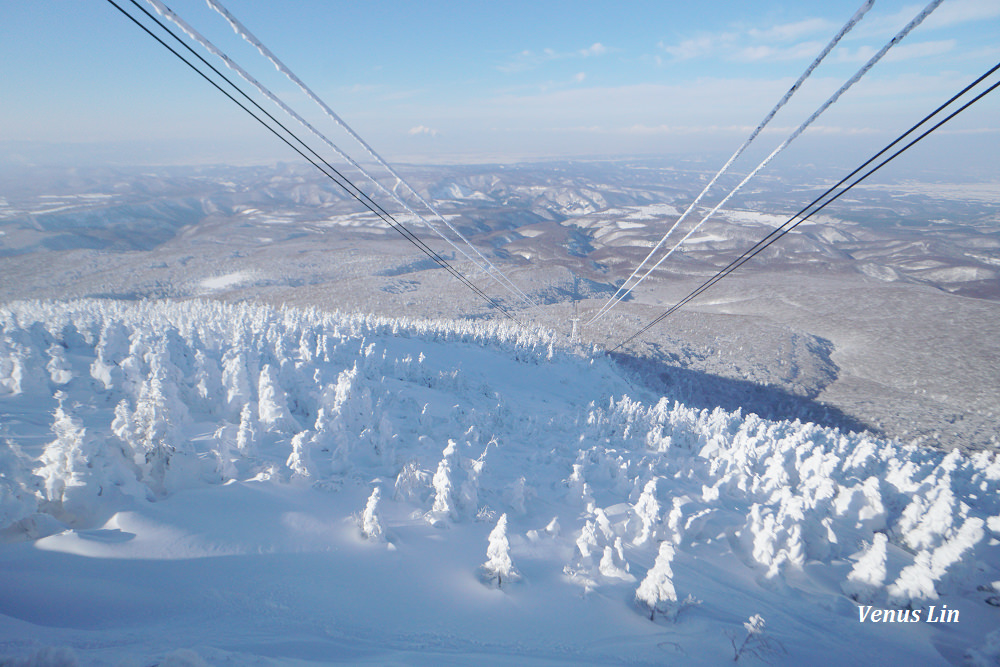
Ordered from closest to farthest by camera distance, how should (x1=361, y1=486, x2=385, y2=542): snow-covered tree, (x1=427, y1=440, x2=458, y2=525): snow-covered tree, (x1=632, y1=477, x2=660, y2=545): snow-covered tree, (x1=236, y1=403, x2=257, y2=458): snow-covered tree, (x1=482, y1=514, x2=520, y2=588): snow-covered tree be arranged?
(x1=482, y1=514, x2=520, y2=588): snow-covered tree → (x1=361, y1=486, x2=385, y2=542): snow-covered tree → (x1=427, y1=440, x2=458, y2=525): snow-covered tree → (x1=632, y1=477, x2=660, y2=545): snow-covered tree → (x1=236, y1=403, x2=257, y2=458): snow-covered tree

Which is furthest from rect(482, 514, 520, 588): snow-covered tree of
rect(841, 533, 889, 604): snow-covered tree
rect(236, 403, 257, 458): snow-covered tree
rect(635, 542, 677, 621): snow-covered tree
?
rect(841, 533, 889, 604): snow-covered tree

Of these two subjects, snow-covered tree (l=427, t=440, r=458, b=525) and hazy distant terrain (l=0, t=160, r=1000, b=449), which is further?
hazy distant terrain (l=0, t=160, r=1000, b=449)

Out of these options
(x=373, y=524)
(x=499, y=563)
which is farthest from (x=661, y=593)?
(x=373, y=524)

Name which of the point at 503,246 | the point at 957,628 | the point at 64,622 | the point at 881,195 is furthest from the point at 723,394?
the point at 881,195

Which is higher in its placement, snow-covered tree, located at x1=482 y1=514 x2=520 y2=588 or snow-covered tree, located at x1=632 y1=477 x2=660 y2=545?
snow-covered tree, located at x1=482 y1=514 x2=520 y2=588

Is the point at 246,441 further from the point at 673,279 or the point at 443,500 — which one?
the point at 673,279

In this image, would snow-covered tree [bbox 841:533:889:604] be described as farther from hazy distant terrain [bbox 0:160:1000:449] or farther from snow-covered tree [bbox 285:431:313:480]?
hazy distant terrain [bbox 0:160:1000:449]
